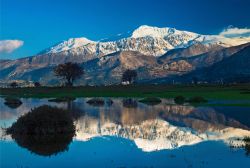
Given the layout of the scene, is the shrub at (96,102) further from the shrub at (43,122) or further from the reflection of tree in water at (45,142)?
the reflection of tree in water at (45,142)

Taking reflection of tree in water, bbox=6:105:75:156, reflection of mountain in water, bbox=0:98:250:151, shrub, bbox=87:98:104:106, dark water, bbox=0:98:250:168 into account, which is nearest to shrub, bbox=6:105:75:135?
reflection of tree in water, bbox=6:105:75:156

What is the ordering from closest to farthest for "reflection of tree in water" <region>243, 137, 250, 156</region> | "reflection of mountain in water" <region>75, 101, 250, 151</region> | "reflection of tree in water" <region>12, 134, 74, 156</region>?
"reflection of tree in water" <region>243, 137, 250, 156</region>, "reflection of tree in water" <region>12, 134, 74, 156</region>, "reflection of mountain in water" <region>75, 101, 250, 151</region>

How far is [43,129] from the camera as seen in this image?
136 ft

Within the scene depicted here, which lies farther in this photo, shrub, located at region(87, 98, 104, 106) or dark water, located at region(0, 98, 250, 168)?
shrub, located at region(87, 98, 104, 106)

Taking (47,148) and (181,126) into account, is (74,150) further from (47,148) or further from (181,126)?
(181,126)

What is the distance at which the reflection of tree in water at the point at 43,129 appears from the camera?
127 ft

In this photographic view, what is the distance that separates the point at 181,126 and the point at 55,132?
17.6 meters

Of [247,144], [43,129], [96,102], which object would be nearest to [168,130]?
[247,144]

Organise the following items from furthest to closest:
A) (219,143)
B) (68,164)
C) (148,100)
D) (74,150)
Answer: (148,100) → (219,143) → (74,150) → (68,164)

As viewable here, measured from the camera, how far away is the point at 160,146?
37.0 meters

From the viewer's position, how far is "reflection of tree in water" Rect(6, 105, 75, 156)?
127 feet

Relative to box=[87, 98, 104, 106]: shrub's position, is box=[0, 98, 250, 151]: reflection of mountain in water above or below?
below

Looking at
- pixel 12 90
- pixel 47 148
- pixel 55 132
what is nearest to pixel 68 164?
pixel 47 148

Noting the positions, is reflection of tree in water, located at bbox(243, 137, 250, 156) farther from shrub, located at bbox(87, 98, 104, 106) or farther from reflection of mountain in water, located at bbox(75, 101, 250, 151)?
shrub, located at bbox(87, 98, 104, 106)
